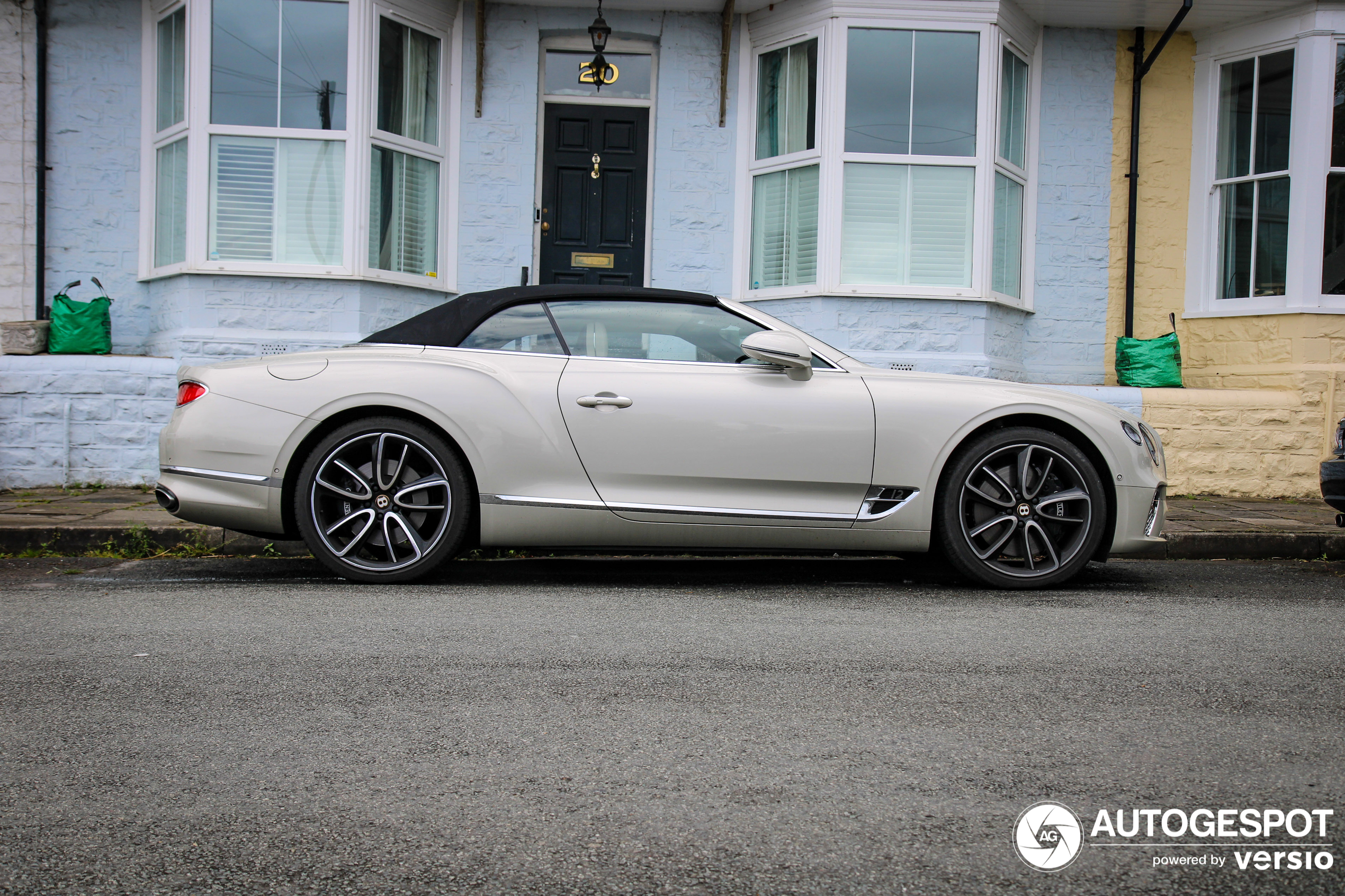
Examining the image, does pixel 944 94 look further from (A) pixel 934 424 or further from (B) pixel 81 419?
(B) pixel 81 419

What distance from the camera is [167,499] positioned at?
5.25 m

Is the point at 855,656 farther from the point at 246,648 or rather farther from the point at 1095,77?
the point at 1095,77

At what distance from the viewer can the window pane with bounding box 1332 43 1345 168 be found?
32.0ft

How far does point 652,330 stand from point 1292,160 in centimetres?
730

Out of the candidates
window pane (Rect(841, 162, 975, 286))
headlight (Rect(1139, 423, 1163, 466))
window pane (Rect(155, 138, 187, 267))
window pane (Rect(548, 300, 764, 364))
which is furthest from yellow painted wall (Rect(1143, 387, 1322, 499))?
window pane (Rect(155, 138, 187, 267))

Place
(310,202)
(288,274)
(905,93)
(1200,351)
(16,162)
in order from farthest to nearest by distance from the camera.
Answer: (1200,351)
(905,93)
(16,162)
(310,202)
(288,274)

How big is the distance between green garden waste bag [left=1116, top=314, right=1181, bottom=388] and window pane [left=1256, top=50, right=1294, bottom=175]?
69.0 inches

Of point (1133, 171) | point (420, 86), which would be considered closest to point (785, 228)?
point (1133, 171)

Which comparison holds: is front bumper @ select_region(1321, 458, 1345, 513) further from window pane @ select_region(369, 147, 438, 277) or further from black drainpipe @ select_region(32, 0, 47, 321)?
black drainpipe @ select_region(32, 0, 47, 321)

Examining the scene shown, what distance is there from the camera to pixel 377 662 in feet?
12.2

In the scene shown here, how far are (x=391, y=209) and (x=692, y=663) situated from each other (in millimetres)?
6948

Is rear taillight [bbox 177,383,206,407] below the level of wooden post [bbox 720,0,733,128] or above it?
below

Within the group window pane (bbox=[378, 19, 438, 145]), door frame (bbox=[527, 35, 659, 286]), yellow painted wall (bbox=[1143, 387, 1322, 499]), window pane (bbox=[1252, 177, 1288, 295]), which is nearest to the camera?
yellow painted wall (bbox=[1143, 387, 1322, 499])

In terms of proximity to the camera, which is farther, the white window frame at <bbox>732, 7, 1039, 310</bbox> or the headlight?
the white window frame at <bbox>732, 7, 1039, 310</bbox>
